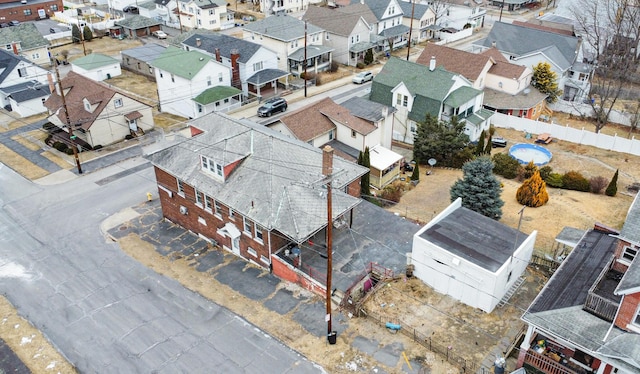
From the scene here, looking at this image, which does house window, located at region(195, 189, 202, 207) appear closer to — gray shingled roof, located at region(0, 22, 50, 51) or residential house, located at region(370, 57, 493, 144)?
residential house, located at region(370, 57, 493, 144)

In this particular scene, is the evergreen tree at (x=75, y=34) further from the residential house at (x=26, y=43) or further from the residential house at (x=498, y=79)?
the residential house at (x=498, y=79)

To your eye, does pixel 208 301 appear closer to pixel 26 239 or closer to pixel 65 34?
pixel 26 239

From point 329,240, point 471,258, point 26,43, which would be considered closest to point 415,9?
point 26,43

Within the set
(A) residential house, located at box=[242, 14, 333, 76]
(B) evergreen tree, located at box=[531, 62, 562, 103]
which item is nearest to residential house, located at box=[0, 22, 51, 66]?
(A) residential house, located at box=[242, 14, 333, 76]

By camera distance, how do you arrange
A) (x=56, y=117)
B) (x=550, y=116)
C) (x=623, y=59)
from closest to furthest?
(x=56, y=117), (x=550, y=116), (x=623, y=59)

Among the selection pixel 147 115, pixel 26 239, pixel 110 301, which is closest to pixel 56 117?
pixel 147 115

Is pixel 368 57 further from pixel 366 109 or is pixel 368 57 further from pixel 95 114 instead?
pixel 95 114
